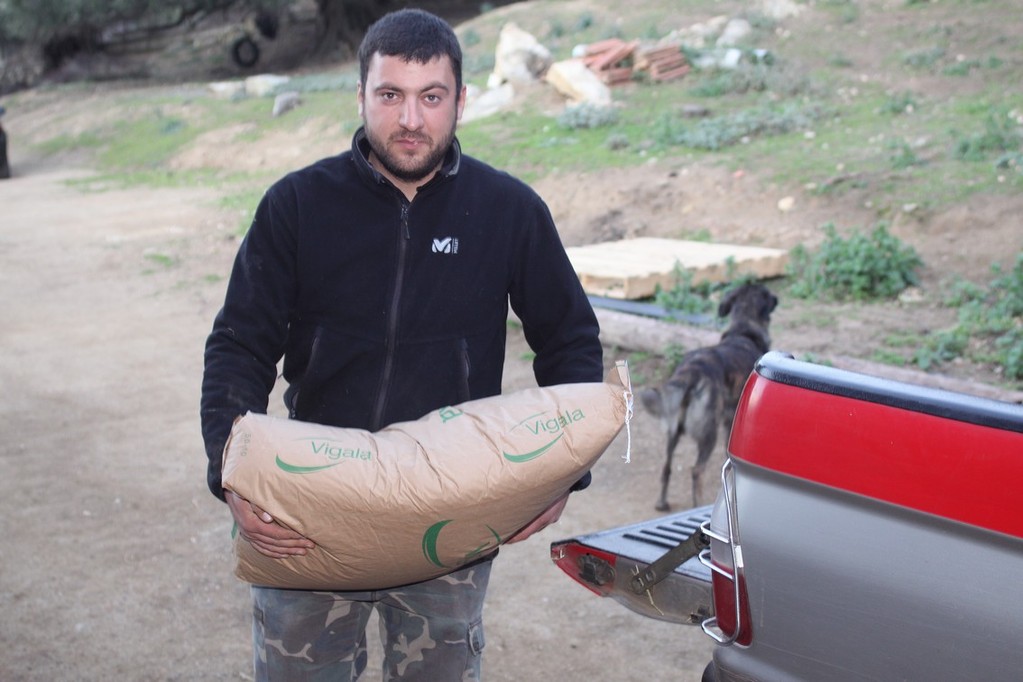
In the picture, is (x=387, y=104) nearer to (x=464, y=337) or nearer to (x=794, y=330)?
(x=464, y=337)

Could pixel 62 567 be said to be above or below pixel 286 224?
below

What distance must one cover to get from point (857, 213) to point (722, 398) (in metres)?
5.39

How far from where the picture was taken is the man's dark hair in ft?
9.05

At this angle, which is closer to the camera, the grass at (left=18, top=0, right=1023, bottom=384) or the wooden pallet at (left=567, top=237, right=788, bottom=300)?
the wooden pallet at (left=567, top=237, right=788, bottom=300)

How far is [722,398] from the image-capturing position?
6.28 meters

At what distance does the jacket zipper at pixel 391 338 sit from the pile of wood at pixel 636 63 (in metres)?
15.9

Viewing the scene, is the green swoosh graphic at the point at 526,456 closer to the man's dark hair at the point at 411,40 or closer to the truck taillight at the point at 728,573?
the truck taillight at the point at 728,573

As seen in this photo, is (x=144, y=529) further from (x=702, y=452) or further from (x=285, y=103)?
(x=285, y=103)

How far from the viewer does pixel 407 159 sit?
2.79 metres

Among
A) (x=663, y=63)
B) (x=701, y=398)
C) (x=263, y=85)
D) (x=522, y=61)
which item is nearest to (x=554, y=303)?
(x=701, y=398)

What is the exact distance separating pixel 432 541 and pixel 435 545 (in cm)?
2

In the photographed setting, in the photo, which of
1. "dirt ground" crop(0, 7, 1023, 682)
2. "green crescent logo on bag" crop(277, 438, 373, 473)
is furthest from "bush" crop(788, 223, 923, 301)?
"green crescent logo on bag" crop(277, 438, 373, 473)

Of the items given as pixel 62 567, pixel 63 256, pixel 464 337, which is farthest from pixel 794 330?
pixel 63 256

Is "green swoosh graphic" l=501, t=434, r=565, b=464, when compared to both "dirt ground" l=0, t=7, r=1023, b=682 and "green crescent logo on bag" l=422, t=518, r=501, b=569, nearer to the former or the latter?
"green crescent logo on bag" l=422, t=518, r=501, b=569
